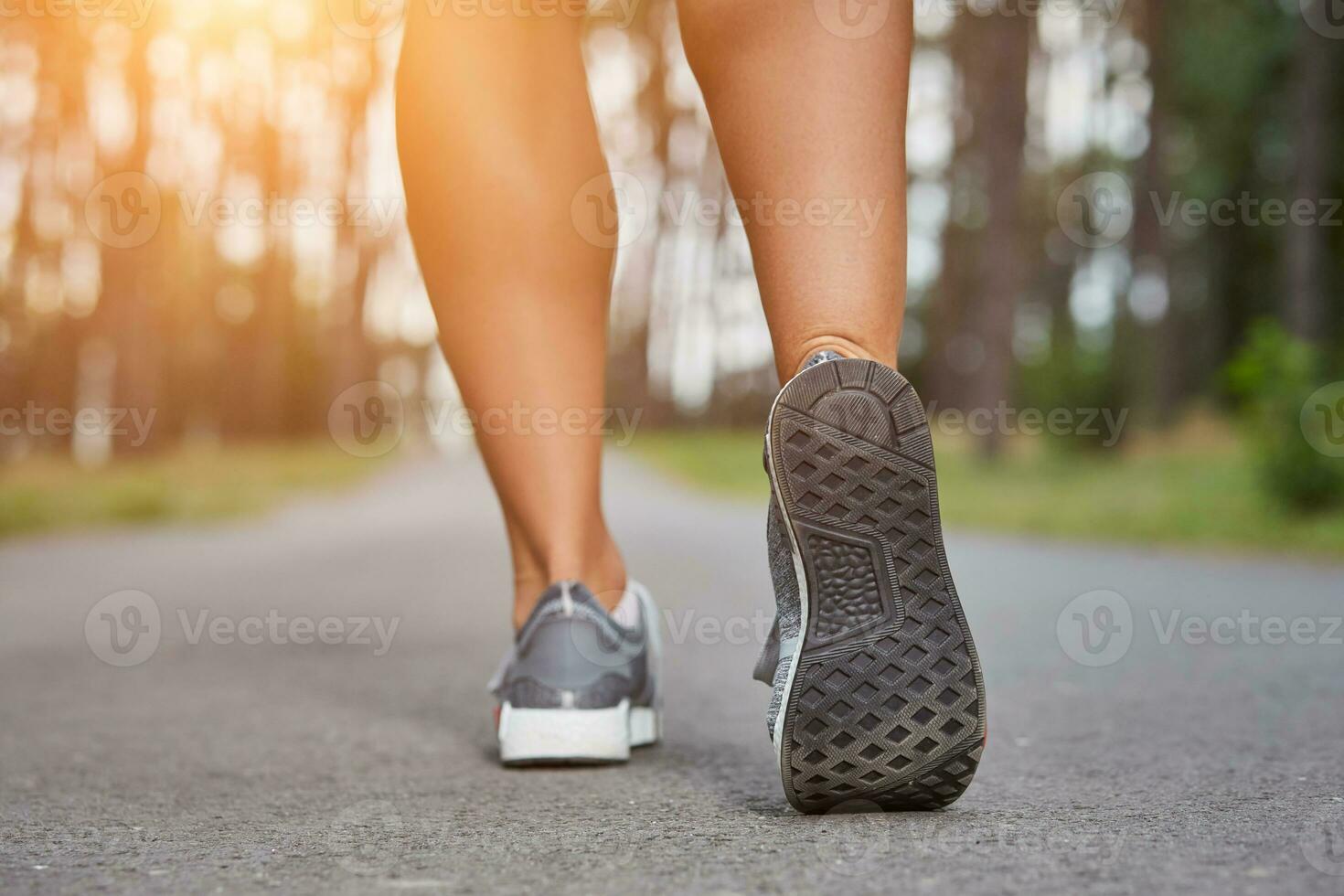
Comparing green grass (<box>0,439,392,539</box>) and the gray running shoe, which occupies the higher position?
green grass (<box>0,439,392,539</box>)

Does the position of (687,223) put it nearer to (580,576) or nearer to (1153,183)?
(1153,183)

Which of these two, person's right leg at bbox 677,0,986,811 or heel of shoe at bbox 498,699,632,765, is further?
heel of shoe at bbox 498,699,632,765

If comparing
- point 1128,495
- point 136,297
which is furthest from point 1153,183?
point 136,297

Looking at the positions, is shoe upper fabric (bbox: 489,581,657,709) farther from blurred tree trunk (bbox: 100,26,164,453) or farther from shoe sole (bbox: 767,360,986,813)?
blurred tree trunk (bbox: 100,26,164,453)

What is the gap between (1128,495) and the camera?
Result: 704 cm

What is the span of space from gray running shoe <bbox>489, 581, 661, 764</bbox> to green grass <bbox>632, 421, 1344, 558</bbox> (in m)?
3.64

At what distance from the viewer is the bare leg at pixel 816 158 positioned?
3.90 ft

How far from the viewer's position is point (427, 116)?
1.55 metres

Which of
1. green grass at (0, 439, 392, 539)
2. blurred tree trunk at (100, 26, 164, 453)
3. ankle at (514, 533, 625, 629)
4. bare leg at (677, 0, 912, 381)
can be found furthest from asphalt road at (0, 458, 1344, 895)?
blurred tree trunk at (100, 26, 164, 453)

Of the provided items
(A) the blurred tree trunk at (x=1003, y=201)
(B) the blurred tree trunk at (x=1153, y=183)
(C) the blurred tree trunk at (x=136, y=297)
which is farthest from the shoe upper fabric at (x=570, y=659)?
(C) the blurred tree trunk at (x=136, y=297)

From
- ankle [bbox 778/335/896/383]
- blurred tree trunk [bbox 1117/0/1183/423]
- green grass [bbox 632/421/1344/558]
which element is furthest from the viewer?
blurred tree trunk [bbox 1117/0/1183/423]

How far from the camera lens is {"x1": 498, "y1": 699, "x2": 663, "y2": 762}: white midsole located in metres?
1.38

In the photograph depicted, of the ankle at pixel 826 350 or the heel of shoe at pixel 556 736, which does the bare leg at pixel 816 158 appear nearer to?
the ankle at pixel 826 350

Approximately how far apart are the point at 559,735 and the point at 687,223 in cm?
2661
